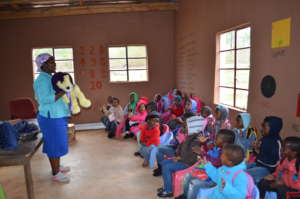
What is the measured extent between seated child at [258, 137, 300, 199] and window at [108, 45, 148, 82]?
447 centimetres

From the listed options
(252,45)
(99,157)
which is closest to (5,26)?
(99,157)

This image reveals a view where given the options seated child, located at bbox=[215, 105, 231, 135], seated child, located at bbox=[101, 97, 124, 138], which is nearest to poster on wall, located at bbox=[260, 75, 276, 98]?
seated child, located at bbox=[215, 105, 231, 135]

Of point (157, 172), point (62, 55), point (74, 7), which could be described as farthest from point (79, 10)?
point (157, 172)

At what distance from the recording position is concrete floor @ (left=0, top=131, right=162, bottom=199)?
2770 millimetres

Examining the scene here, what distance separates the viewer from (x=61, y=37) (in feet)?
19.3

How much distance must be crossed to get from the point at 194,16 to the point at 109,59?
2428 millimetres

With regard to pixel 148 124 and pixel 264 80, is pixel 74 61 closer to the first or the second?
pixel 148 124

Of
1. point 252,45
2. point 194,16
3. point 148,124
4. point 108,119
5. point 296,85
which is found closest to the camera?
point 296,85

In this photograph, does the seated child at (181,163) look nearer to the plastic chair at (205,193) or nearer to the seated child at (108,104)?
A: the plastic chair at (205,193)

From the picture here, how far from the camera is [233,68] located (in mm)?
3338

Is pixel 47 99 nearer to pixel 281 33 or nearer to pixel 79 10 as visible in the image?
pixel 281 33

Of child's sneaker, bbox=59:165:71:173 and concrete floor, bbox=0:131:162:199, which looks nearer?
concrete floor, bbox=0:131:162:199

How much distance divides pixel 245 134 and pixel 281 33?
105 centimetres

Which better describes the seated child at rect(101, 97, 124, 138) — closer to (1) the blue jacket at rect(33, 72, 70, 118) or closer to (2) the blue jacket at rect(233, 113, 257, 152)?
(1) the blue jacket at rect(33, 72, 70, 118)
